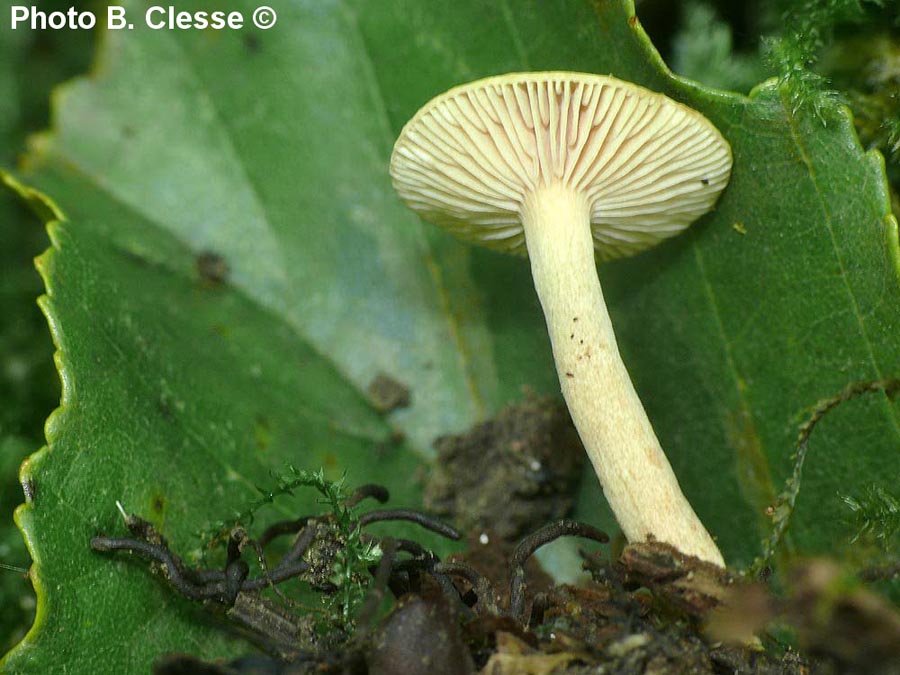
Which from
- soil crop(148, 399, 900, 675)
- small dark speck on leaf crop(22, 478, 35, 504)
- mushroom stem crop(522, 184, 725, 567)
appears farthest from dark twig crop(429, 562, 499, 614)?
small dark speck on leaf crop(22, 478, 35, 504)

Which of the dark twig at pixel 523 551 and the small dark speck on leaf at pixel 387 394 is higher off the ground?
the dark twig at pixel 523 551

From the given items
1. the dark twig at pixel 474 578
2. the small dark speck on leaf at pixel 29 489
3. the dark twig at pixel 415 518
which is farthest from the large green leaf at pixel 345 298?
the dark twig at pixel 474 578

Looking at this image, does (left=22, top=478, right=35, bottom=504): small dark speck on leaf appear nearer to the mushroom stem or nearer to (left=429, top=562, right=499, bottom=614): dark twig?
(left=429, top=562, right=499, bottom=614): dark twig

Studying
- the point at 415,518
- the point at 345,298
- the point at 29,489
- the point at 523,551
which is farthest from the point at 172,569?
the point at 345,298

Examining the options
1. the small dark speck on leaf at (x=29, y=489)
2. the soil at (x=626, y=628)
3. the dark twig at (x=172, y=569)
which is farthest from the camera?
the dark twig at (x=172, y=569)

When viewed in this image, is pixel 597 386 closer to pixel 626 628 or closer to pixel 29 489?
pixel 626 628

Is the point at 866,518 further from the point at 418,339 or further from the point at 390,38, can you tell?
the point at 390,38

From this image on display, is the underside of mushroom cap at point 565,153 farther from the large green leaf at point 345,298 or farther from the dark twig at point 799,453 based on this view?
the dark twig at point 799,453
